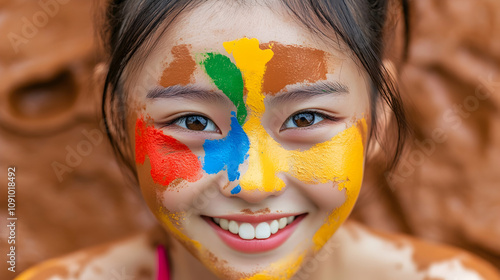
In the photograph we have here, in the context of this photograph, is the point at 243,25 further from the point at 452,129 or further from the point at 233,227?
the point at 452,129

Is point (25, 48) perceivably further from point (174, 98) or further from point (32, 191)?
point (174, 98)

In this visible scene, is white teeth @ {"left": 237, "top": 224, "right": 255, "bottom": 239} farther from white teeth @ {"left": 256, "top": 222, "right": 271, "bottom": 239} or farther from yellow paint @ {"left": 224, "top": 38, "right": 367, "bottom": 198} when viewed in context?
yellow paint @ {"left": 224, "top": 38, "right": 367, "bottom": 198}

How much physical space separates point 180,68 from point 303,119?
228 mm

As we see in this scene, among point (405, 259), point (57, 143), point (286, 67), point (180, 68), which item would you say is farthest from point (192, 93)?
point (57, 143)

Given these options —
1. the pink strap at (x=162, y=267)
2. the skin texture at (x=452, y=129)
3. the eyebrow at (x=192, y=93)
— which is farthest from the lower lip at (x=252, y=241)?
the skin texture at (x=452, y=129)

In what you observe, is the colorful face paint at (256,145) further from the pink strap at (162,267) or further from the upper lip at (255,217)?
the pink strap at (162,267)

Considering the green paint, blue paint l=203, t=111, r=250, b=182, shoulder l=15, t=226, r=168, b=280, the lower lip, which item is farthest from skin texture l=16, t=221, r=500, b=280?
the green paint

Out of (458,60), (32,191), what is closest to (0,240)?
(32,191)

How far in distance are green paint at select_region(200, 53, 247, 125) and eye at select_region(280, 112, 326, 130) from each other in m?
0.10

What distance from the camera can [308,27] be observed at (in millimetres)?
838

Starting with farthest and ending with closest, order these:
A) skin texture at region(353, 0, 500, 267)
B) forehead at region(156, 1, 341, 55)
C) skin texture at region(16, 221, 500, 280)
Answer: skin texture at region(353, 0, 500, 267) < skin texture at region(16, 221, 500, 280) < forehead at region(156, 1, 341, 55)

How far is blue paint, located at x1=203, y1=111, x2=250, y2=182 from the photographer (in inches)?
33.2

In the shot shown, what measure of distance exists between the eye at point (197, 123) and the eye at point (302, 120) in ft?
0.40

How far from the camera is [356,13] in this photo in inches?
36.7
